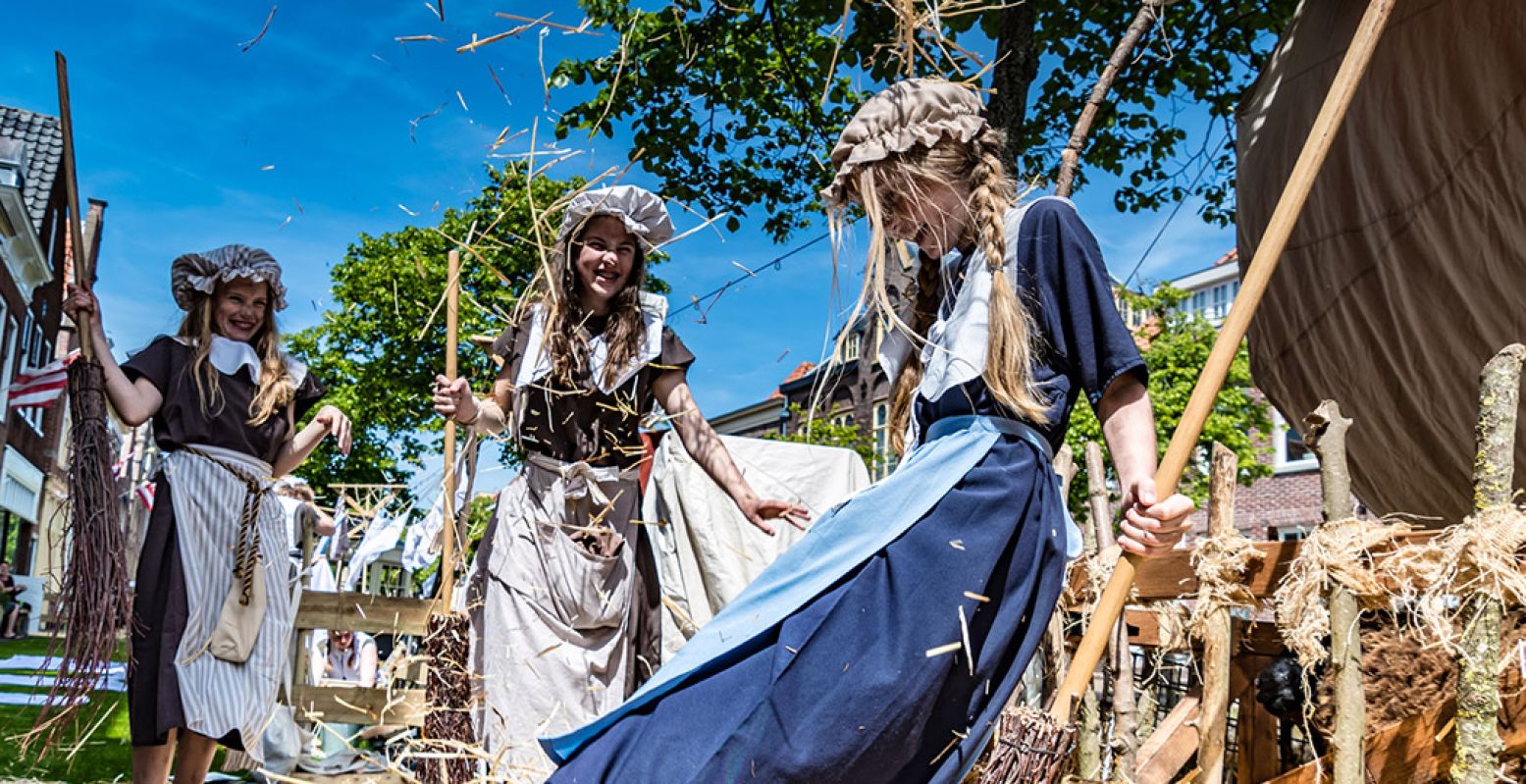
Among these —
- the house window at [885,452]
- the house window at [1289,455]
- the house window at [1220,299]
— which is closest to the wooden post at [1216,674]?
the house window at [885,452]

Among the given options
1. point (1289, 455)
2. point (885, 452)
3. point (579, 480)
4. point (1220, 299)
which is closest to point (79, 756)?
point (579, 480)

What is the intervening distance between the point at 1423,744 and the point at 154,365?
3584 mm

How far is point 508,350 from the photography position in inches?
124

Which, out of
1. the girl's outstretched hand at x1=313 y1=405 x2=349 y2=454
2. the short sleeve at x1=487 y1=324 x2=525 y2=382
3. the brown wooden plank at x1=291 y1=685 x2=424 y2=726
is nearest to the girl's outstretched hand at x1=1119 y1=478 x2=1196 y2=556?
the short sleeve at x1=487 y1=324 x2=525 y2=382

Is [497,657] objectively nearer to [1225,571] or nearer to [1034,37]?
[1225,571]

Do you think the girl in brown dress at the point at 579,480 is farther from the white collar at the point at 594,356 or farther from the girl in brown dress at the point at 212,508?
the girl in brown dress at the point at 212,508

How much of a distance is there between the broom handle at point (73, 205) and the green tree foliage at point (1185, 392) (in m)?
15.0

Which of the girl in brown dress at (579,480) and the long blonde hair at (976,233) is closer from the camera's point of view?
the long blonde hair at (976,233)

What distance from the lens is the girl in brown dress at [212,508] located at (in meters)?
3.41

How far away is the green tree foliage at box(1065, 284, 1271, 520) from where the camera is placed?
17.6 metres

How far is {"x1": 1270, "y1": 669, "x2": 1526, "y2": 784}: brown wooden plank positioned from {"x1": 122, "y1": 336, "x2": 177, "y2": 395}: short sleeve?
338 centimetres

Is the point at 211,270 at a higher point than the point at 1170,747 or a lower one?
higher

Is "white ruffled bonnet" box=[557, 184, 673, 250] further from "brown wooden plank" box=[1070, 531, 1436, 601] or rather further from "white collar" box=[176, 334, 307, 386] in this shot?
"brown wooden plank" box=[1070, 531, 1436, 601]

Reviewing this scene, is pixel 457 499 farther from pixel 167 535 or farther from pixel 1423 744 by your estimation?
pixel 1423 744
